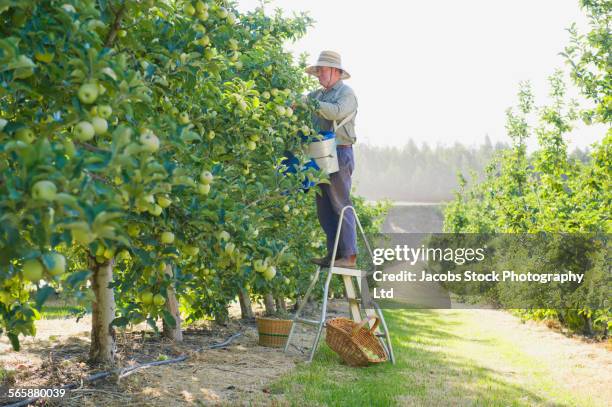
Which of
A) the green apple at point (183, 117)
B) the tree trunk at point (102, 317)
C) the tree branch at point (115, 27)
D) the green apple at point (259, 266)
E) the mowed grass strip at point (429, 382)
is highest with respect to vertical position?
the tree branch at point (115, 27)

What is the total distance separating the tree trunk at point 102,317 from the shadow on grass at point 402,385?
53.2 inches

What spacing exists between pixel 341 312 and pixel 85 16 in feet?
35.1

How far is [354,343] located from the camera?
5.34 meters

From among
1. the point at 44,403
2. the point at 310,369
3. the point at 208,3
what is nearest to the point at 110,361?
the point at 44,403

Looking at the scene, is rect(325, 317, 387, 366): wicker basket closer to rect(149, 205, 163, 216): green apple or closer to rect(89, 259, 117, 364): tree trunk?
rect(89, 259, 117, 364): tree trunk

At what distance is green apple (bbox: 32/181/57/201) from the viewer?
1626 mm

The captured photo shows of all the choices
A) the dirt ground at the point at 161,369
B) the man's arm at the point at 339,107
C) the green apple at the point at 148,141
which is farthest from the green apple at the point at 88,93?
the man's arm at the point at 339,107

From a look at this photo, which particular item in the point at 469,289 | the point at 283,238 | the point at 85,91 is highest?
the point at 85,91

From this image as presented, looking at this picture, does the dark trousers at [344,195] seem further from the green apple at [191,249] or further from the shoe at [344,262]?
the green apple at [191,249]

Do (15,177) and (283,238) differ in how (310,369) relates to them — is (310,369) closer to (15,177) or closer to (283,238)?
(283,238)

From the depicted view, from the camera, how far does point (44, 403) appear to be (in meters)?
3.66

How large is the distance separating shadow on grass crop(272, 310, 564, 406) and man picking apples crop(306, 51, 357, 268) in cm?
100

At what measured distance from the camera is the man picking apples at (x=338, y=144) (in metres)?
5.52
